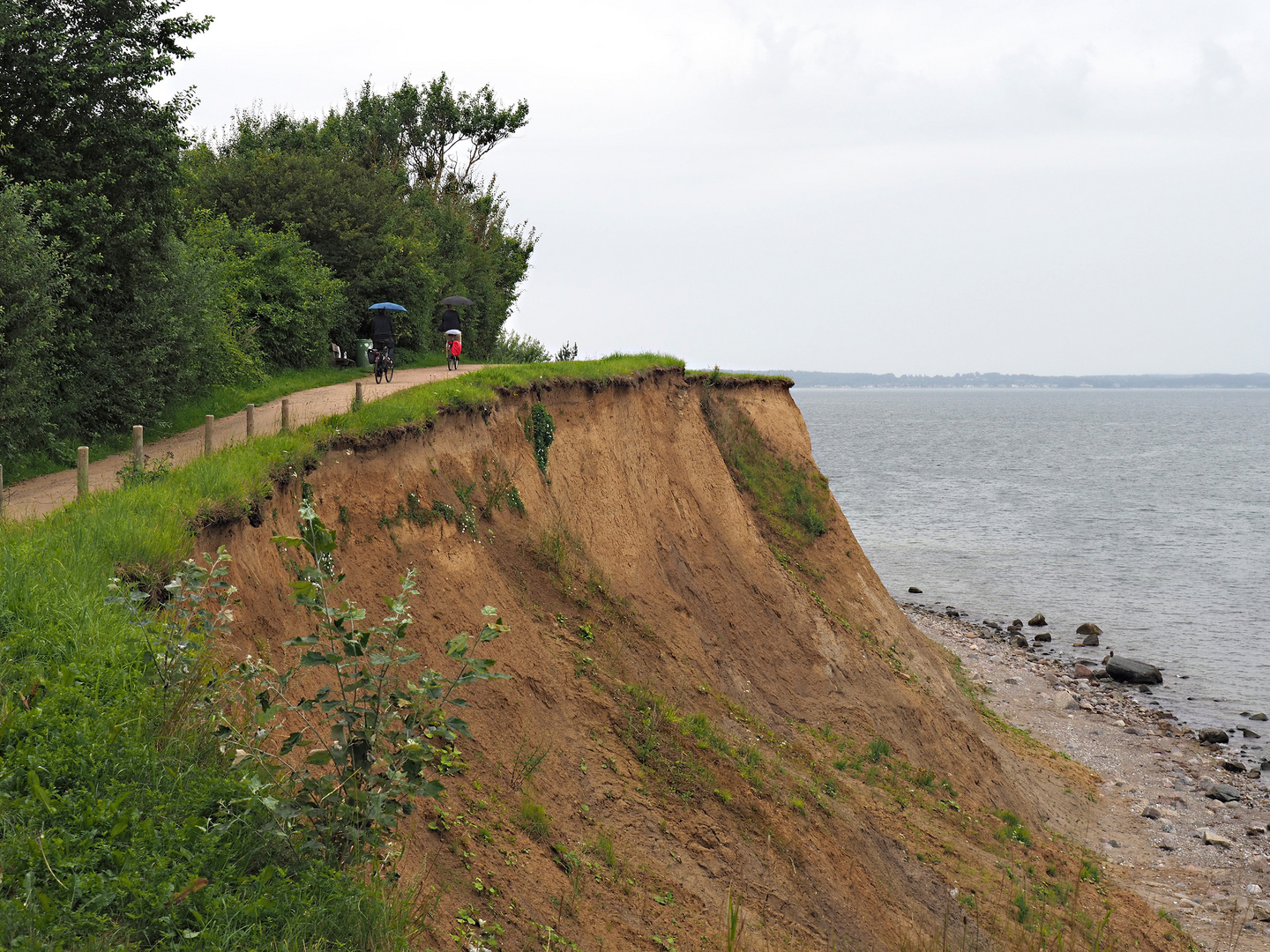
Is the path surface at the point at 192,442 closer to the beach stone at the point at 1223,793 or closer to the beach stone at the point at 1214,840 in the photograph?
the beach stone at the point at 1214,840

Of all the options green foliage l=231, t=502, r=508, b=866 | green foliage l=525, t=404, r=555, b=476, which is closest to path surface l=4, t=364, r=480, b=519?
green foliage l=525, t=404, r=555, b=476

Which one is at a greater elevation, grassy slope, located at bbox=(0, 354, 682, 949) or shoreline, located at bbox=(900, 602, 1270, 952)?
grassy slope, located at bbox=(0, 354, 682, 949)

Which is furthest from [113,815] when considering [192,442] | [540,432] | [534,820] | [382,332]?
[382,332]

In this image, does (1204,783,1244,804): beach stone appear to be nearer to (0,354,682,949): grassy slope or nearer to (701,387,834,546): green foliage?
(701,387,834,546): green foliage

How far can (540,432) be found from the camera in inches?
738

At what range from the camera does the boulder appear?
105 feet

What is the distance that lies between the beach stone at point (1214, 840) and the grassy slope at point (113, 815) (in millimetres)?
22070

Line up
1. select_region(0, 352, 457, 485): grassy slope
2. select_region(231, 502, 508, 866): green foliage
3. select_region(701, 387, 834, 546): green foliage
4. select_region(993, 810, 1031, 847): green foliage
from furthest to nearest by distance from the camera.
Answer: select_region(701, 387, 834, 546): green foliage → select_region(993, 810, 1031, 847): green foliage → select_region(0, 352, 457, 485): grassy slope → select_region(231, 502, 508, 866): green foliage

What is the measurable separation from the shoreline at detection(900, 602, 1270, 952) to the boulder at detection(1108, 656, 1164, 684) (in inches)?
19.6

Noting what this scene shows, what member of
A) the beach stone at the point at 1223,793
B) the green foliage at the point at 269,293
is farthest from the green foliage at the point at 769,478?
the green foliage at the point at 269,293

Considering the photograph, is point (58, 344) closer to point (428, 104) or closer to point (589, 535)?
point (589, 535)

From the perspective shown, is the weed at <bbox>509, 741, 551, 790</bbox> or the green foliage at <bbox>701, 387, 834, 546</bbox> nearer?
the weed at <bbox>509, 741, 551, 790</bbox>

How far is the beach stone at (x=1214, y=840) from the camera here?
69.2ft

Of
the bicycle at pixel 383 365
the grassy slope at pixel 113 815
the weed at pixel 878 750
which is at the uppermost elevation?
the bicycle at pixel 383 365
